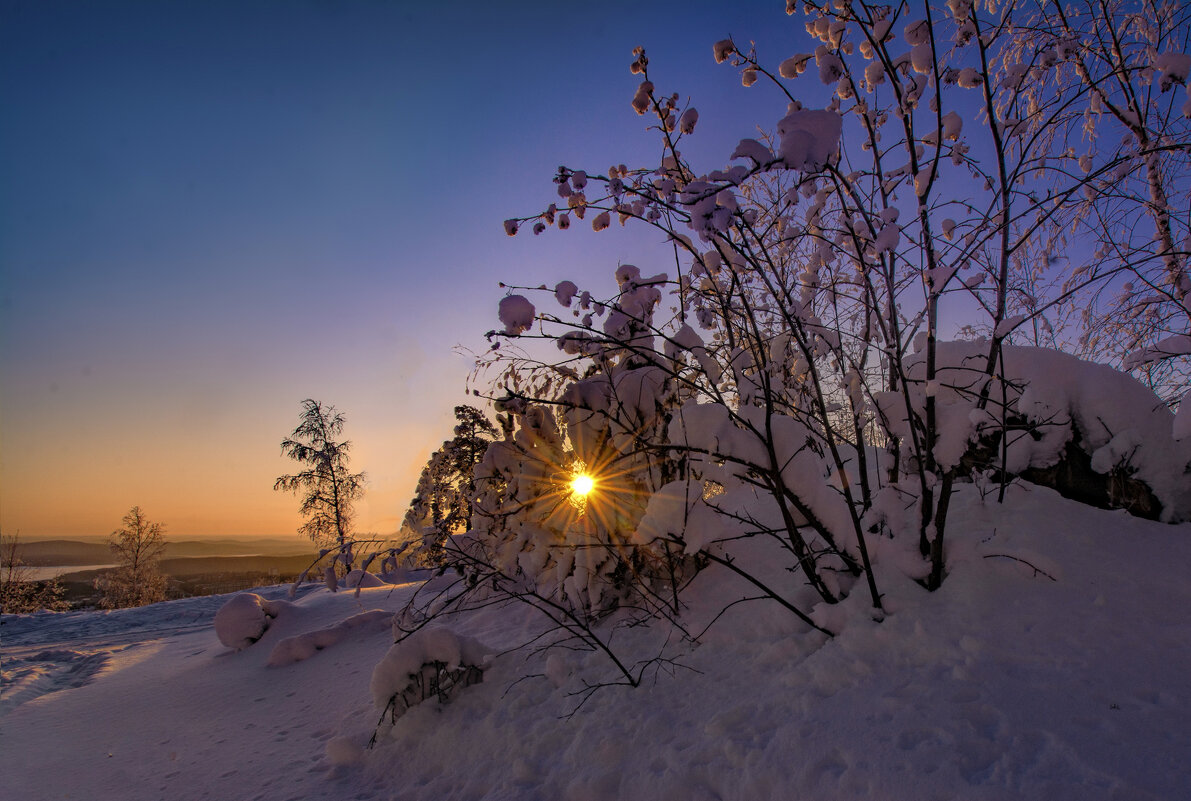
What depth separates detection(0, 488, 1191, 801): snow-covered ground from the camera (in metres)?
1.40

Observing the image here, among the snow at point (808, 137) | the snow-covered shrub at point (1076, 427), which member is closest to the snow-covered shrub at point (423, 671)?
the snow-covered shrub at point (1076, 427)

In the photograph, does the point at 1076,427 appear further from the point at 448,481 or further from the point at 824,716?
the point at 448,481

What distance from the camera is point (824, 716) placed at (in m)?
1.71

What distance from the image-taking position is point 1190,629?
1712 mm

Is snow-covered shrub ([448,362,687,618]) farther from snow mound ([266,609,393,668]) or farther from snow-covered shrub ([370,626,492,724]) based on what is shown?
snow mound ([266,609,393,668])

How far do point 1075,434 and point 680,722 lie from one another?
2.63 metres

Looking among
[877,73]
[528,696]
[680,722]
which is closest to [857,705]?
[680,722]

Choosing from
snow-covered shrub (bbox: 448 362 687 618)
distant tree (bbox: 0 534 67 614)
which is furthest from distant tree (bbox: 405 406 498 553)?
distant tree (bbox: 0 534 67 614)

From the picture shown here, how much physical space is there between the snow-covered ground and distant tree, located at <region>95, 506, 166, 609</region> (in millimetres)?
27175

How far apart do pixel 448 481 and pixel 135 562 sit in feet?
83.3

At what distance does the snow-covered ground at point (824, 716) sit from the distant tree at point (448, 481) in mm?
3343

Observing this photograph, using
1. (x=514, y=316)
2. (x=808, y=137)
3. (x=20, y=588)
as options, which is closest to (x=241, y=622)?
(x=514, y=316)

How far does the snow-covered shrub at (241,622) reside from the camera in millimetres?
5492

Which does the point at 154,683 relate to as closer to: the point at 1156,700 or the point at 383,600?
the point at 383,600
